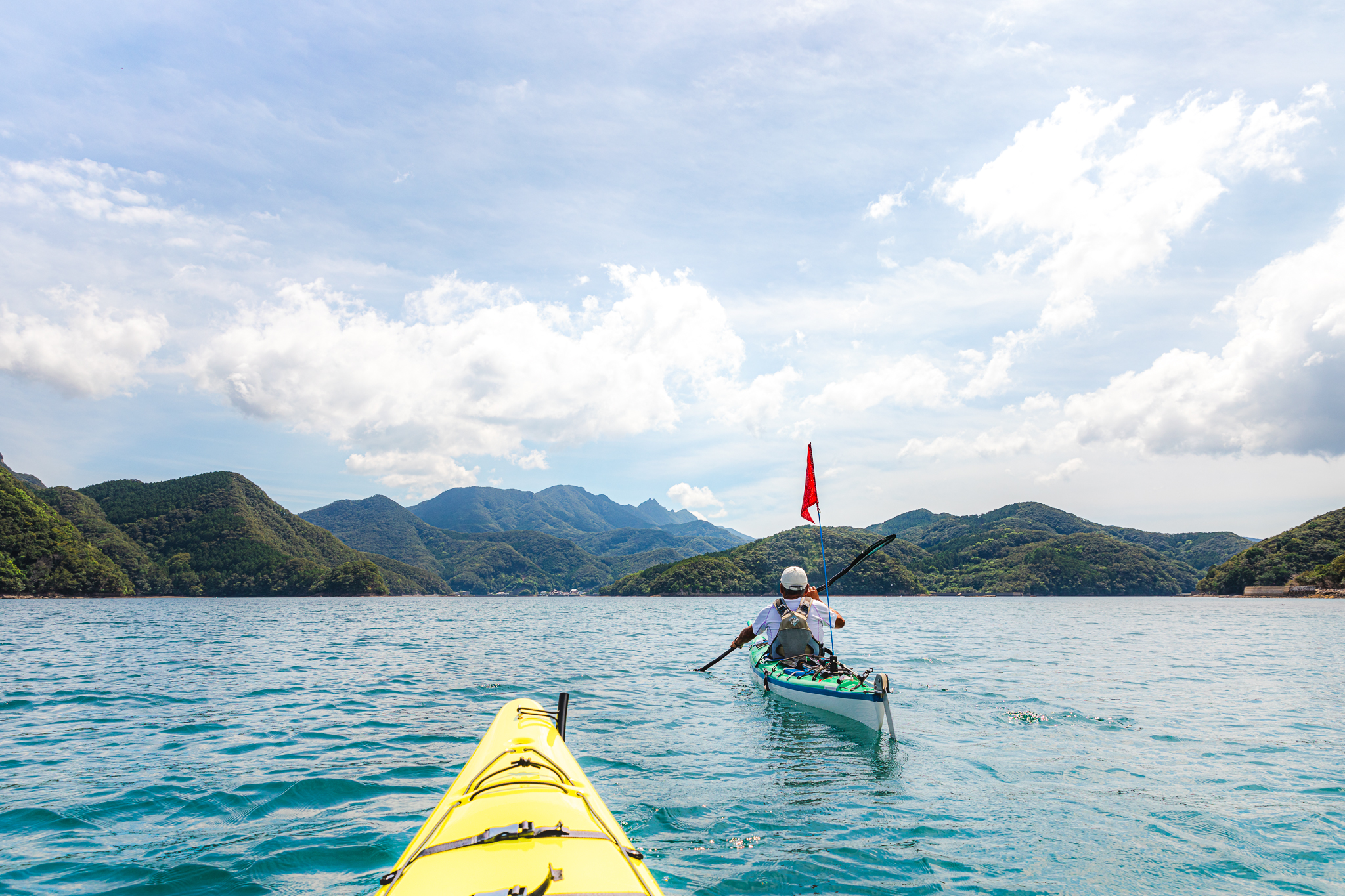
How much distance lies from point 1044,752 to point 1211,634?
126ft

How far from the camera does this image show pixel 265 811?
780 cm

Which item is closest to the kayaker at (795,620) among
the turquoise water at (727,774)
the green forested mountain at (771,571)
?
the turquoise water at (727,774)

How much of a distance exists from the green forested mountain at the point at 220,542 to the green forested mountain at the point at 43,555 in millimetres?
27265

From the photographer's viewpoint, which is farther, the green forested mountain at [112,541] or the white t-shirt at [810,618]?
the green forested mountain at [112,541]

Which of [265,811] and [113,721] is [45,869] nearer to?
[265,811]

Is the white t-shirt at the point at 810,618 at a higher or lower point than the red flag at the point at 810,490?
lower

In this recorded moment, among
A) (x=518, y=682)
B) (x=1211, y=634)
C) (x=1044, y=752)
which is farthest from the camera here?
(x=1211, y=634)

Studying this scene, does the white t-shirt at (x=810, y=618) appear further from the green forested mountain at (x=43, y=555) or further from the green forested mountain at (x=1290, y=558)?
the green forested mountain at (x=1290, y=558)

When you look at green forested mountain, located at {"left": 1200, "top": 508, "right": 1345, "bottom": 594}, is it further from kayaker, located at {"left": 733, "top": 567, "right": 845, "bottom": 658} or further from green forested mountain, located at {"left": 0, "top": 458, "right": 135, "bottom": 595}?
green forested mountain, located at {"left": 0, "top": 458, "right": 135, "bottom": 595}

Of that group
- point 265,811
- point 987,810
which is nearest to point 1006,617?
point 987,810

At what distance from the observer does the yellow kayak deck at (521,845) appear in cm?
354

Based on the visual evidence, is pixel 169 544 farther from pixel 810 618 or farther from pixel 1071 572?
pixel 1071 572

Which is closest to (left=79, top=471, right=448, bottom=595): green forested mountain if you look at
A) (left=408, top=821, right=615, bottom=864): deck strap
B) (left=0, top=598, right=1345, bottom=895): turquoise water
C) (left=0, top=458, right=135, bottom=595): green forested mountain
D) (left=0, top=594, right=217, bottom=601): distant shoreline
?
(left=0, top=594, right=217, bottom=601): distant shoreline

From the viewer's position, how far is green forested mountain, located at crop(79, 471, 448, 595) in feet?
462
